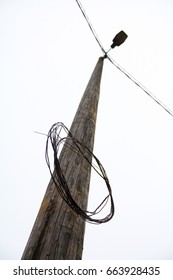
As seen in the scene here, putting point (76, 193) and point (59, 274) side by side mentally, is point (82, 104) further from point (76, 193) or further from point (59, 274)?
point (59, 274)

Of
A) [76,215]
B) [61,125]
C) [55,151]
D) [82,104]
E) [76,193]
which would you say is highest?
[82,104]

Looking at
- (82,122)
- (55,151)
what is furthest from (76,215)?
(82,122)

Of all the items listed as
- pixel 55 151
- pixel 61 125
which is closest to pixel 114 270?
pixel 55 151

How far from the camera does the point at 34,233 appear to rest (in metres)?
1.54

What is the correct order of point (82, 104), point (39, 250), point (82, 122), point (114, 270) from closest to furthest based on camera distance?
1. point (39, 250)
2. point (114, 270)
3. point (82, 122)
4. point (82, 104)

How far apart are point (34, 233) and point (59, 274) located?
41 centimetres

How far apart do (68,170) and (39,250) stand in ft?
2.36

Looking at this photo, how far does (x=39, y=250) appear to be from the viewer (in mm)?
1407

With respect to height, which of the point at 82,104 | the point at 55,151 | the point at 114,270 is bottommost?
the point at 114,270

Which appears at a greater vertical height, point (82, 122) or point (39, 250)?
point (82, 122)

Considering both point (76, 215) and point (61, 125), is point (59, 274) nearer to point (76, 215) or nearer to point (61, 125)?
point (76, 215)

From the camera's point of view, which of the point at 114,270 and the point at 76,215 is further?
the point at 114,270

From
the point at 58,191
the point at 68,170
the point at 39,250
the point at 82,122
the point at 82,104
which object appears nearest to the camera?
the point at 39,250

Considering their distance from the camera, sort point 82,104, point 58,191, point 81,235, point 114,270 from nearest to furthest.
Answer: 1. point 81,235
2. point 58,191
3. point 114,270
4. point 82,104
